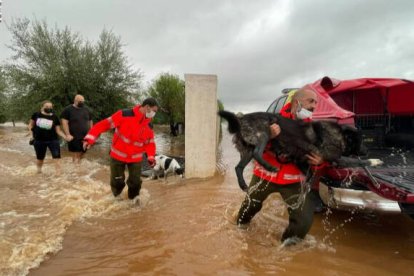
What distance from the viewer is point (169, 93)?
26.7m

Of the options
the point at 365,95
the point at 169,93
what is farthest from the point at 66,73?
the point at 365,95

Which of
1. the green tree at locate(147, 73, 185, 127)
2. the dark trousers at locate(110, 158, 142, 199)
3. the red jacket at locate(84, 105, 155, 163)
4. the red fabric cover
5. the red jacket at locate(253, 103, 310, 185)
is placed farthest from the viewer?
the green tree at locate(147, 73, 185, 127)

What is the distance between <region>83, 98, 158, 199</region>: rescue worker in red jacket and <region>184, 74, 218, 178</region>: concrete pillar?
6.78 ft

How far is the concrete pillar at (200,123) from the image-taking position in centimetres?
813

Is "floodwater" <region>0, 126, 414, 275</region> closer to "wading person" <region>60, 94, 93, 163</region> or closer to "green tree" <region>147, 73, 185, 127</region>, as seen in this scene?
"wading person" <region>60, 94, 93, 163</region>

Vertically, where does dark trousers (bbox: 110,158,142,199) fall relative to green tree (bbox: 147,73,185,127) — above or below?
below

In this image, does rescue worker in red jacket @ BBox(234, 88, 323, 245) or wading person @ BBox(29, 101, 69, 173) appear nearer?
rescue worker in red jacket @ BBox(234, 88, 323, 245)

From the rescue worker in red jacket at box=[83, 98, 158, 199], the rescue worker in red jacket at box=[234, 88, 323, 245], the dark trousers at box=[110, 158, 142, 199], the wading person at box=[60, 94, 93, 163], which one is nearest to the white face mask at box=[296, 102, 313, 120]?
the rescue worker in red jacket at box=[234, 88, 323, 245]

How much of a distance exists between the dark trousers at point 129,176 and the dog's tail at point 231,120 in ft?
8.88

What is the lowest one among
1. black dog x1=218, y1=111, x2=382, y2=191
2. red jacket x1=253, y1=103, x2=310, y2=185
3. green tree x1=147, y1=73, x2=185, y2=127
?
red jacket x1=253, y1=103, x2=310, y2=185

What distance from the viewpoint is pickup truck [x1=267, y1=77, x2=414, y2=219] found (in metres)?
3.88

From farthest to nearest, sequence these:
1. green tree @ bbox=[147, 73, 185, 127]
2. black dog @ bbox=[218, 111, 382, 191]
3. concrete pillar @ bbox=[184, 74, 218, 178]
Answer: green tree @ bbox=[147, 73, 185, 127] < concrete pillar @ bbox=[184, 74, 218, 178] < black dog @ bbox=[218, 111, 382, 191]

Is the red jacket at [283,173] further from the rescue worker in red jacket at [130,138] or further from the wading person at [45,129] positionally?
the wading person at [45,129]

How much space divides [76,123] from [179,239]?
5.58m
